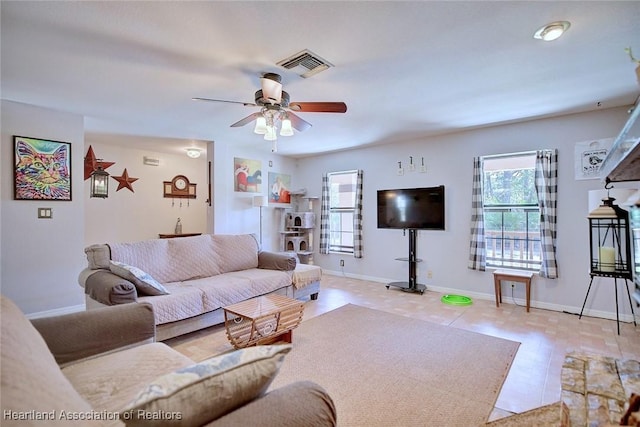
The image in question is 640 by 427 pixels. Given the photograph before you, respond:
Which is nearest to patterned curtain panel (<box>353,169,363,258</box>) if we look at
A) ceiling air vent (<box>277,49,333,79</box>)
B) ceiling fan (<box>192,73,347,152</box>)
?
ceiling fan (<box>192,73,347,152</box>)

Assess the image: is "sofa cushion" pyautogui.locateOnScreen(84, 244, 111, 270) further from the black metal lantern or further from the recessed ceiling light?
the black metal lantern

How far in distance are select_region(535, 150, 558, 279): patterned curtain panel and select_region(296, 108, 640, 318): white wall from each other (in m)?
0.09

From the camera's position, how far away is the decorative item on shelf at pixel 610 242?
9.49ft

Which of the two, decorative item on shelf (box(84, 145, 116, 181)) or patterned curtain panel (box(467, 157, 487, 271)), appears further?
decorative item on shelf (box(84, 145, 116, 181))

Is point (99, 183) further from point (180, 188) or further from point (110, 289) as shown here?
point (110, 289)

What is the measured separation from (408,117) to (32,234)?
474 cm

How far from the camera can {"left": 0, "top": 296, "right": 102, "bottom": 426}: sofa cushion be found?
61 centimetres

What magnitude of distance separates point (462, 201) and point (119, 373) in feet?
14.7

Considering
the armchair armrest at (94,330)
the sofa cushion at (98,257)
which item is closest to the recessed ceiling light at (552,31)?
the armchair armrest at (94,330)

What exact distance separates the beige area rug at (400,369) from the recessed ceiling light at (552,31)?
2.49 metres

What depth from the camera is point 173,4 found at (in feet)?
5.72

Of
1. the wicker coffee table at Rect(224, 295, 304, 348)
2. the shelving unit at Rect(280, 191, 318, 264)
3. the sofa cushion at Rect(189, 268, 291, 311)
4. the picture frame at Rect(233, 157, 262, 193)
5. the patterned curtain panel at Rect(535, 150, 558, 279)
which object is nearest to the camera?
the wicker coffee table at Rect(224, 295, 304, 348)

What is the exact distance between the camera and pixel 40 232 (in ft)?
11.2

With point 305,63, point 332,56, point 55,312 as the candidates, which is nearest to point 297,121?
point 305,63
